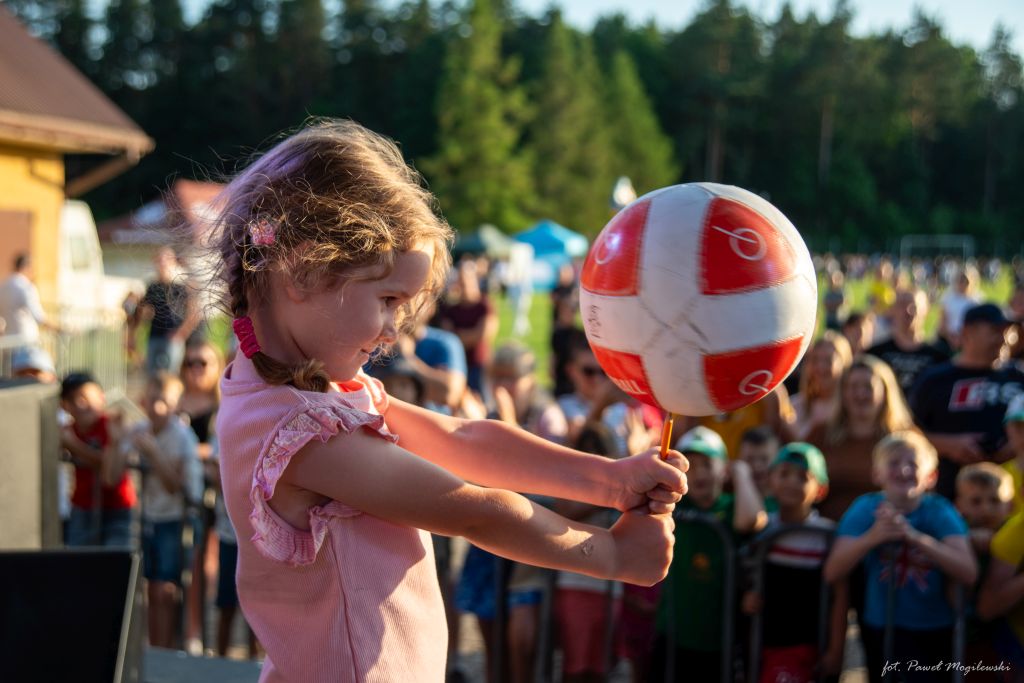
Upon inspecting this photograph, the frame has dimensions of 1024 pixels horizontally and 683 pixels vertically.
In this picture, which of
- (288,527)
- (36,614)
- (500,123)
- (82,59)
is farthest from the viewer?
(82,59)

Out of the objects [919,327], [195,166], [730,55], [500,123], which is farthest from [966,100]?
[195,166]

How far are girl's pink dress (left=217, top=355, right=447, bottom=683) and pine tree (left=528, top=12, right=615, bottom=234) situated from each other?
61.5 m

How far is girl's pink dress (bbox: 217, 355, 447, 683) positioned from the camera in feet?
5.59

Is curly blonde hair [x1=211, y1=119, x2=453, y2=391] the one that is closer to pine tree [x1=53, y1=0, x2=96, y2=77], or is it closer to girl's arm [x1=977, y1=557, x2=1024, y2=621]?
girl's arm [x1=977, y1=557, x2=1024, y2=621]

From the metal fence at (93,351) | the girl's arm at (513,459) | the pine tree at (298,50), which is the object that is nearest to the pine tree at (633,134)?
the pine tree at (298,50)

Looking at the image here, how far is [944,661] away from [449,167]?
5526cm

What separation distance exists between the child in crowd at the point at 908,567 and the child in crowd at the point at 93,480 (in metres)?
3.76

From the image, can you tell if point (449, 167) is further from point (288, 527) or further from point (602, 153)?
point (288, 527)

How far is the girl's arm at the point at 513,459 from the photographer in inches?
78.2

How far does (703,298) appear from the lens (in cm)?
195

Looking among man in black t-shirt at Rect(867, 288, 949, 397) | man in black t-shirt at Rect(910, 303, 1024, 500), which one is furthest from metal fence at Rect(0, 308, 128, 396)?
man in black t-shirt at Rect(910, 303, 1024, 500)

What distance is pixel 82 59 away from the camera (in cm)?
6975

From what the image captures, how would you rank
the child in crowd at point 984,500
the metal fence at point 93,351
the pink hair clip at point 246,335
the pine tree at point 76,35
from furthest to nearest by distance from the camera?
the pine tree at point 76,35, the metal fence at point 93,351, the child in crowd at point 984,500, the pink hair clip at point 246,335

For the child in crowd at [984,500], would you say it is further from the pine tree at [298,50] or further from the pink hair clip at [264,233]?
the pine tree at [298,50]
